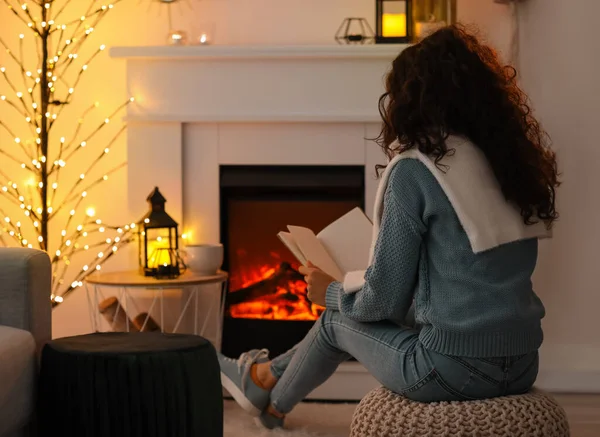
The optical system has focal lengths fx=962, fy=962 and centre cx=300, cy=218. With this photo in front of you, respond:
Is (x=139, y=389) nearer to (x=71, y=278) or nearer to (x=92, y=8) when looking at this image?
(x=71, y=278)

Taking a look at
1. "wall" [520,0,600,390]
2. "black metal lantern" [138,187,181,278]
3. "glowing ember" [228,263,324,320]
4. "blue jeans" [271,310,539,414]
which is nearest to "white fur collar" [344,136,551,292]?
"blue jeans" [271,310,539,414]

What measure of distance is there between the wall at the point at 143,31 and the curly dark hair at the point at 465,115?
1.62m

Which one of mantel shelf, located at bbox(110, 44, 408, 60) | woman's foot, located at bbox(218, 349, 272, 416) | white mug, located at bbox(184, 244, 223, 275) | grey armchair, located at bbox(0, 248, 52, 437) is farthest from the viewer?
mantel shelf, located at bbox(110, 44, 408, 60)

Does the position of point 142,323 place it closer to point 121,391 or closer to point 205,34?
point 205,34

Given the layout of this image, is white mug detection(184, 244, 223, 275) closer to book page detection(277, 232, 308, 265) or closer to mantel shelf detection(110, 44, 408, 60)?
mantel shelf detection(110, 44, 408, 60)

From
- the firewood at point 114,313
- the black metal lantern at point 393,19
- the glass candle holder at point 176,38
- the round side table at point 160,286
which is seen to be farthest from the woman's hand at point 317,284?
the glass candle holder at point 176,38

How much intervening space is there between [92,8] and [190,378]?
202cm

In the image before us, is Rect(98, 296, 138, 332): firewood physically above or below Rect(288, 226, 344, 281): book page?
below

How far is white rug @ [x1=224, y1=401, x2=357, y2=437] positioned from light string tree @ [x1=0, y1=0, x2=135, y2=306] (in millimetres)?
954

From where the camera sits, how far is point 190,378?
213 cm

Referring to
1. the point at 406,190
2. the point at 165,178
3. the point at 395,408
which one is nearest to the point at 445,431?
the point at 395,408

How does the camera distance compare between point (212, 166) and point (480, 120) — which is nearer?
point (480, 120)

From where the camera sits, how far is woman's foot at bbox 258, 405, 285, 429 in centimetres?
274

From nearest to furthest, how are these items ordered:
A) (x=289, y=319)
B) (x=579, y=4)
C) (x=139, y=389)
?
1. (x=139, y=389)
2. (x=579, y=4)
3. (x=289, y=319)
